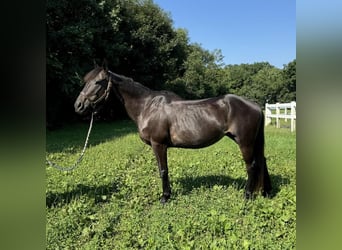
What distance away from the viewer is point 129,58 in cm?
1770

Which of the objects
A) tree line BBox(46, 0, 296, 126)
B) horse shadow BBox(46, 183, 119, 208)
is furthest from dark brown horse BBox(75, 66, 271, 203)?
tree line BBox(46, 0, 296, 126)

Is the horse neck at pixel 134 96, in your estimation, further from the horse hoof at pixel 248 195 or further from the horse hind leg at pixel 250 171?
the horse hoof at pixel 248 195

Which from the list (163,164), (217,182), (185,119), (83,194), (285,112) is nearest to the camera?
(185,119)

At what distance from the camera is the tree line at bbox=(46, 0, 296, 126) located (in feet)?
39.5

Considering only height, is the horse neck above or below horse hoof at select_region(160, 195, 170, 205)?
above

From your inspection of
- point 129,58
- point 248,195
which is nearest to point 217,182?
point 248,195

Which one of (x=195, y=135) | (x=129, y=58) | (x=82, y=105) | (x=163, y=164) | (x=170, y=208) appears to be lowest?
(x=170, y=208)

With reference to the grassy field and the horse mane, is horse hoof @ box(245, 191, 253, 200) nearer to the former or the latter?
the grassy field

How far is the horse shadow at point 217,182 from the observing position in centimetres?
444

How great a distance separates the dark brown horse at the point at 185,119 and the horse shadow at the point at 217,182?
1.54ft

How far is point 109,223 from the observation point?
3.28 m

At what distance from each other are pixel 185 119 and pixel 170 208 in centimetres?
117

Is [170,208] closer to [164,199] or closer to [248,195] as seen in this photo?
[164,199]
